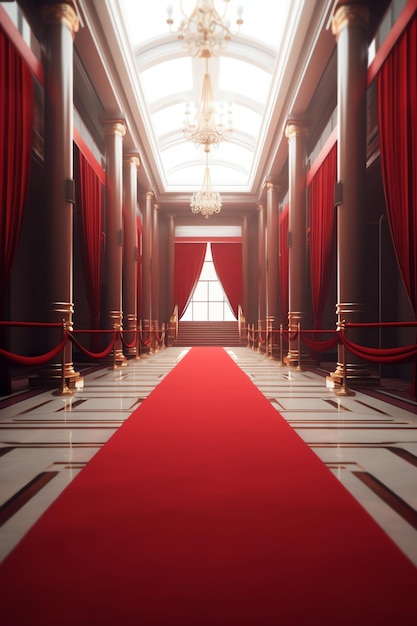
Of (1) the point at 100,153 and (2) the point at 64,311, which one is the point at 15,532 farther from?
(1) the point at 100,153

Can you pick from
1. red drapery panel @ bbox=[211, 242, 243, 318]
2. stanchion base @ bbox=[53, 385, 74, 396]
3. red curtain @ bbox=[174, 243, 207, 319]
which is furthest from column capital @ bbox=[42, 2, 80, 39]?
red drapery panel @ bbox=[211, 242, 243, 318]

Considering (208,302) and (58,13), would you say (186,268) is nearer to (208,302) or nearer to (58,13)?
(208,302)

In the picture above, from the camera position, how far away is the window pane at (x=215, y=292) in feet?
64.6

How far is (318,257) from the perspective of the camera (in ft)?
25.4

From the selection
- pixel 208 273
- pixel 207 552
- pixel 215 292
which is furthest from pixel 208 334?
pixel 207 552

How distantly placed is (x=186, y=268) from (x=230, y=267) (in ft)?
5.36

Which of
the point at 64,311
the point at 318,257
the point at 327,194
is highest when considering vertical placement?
the point at 327,194

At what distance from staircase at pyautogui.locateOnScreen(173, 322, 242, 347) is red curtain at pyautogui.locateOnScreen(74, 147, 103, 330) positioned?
8907mm

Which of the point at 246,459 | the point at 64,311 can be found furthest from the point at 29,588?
the point at 64,311

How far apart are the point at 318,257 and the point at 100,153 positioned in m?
5.28

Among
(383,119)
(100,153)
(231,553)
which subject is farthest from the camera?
(100,153)

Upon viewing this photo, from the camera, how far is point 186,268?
17891mm

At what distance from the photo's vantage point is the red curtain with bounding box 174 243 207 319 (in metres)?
17.9

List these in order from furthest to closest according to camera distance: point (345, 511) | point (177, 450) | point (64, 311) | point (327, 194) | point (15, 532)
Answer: point (327, 194) → point (64, 311) → point (177, 450) → point (345, 511) → point (15, 532)
